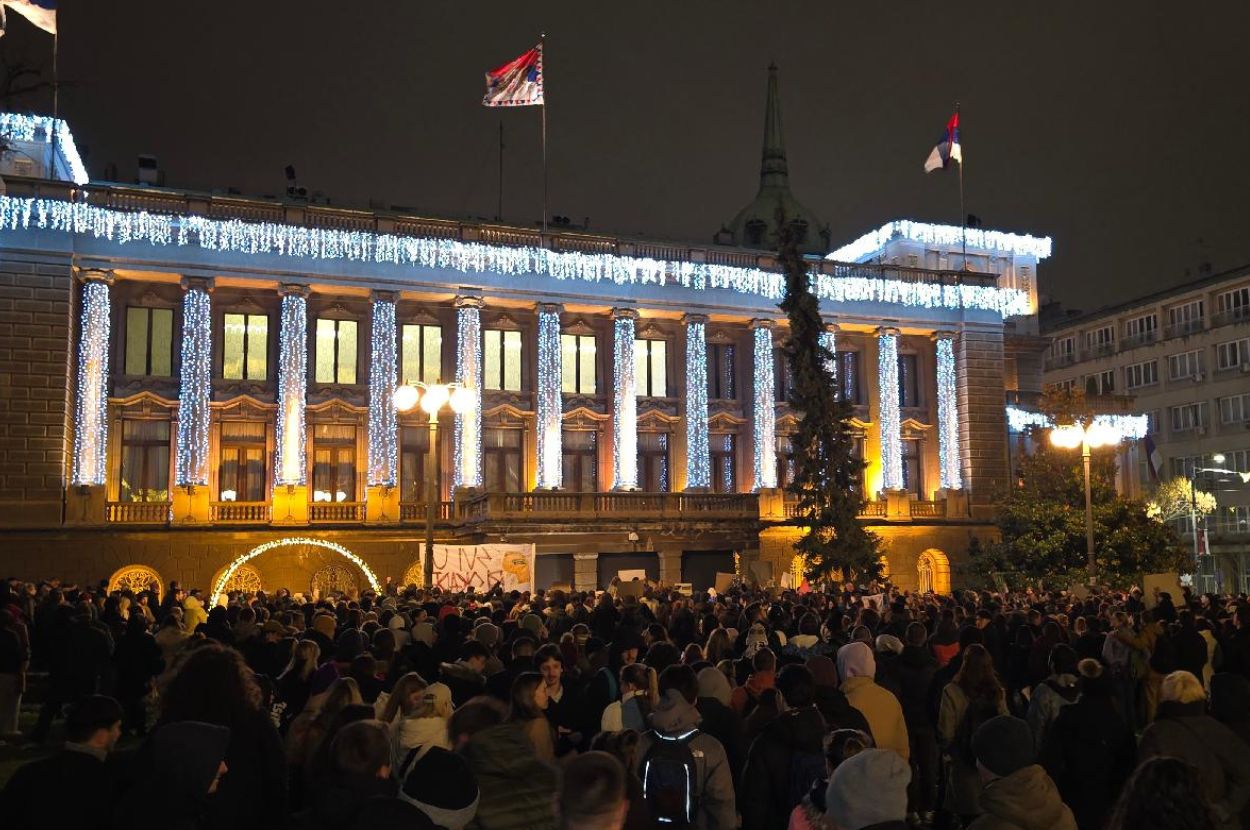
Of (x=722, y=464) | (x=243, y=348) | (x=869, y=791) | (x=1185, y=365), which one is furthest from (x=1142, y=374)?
(x=869, y=791)

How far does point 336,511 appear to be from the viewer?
44031 mm

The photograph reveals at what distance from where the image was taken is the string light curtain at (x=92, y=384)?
133 ft

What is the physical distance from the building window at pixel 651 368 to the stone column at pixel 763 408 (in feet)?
12.2

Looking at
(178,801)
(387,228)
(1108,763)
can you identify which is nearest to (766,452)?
(387,228)

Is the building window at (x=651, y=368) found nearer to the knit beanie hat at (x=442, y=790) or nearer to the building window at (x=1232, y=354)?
the building window at (x=1232, y=354)

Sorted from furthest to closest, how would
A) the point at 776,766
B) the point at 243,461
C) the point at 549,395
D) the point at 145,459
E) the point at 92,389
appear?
the point at 549,395 → the point at 243,461 → the point at 145,459 → the point at 92,389 → the point at 776,766

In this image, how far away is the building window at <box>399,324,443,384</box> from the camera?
153 ft

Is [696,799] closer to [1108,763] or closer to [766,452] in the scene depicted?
[1108,763]

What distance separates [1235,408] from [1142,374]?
24.5 ft

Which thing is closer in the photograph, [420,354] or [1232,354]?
[420,354]

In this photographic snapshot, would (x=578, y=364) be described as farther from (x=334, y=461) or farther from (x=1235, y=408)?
(x=1235, y=408)

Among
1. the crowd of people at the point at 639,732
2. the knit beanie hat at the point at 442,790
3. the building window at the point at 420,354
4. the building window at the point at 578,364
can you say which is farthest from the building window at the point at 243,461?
the knit beanie hat at the point at 442,790

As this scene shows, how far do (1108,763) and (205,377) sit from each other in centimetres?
3922

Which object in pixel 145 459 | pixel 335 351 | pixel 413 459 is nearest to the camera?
pixel 145 459
